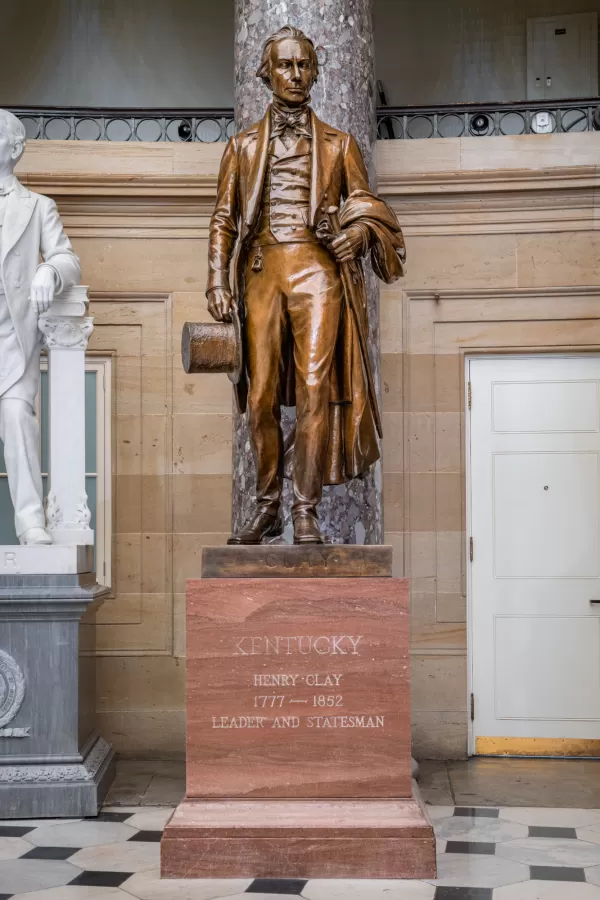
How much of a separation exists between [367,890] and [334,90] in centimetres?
405

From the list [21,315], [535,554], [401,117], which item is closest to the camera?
[21,315]

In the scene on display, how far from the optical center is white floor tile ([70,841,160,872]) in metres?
4.27

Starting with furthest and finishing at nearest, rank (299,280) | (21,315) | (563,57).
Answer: (563,57) < (21,315) < (299,280)

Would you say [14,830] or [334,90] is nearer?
[14,830]

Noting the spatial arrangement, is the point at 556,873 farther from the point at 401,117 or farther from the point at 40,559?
the point at 401,117

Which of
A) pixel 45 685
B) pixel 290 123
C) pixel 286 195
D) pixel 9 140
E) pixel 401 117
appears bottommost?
pixel 45 685

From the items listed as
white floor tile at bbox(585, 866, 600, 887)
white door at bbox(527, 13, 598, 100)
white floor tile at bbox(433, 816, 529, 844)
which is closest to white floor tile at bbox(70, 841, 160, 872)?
white floor tile at bbox(433, 816, 529, 844)

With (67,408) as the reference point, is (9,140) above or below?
above

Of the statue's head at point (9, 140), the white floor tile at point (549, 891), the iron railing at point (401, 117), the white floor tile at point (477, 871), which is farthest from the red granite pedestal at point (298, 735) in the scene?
the iron railing at point (401, 117)

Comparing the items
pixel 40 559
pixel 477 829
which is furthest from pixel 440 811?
pixel 40 559

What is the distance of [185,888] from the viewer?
385cm

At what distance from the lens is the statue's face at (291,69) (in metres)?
4.36

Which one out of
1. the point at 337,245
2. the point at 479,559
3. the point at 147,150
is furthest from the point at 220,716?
the point at 147,150

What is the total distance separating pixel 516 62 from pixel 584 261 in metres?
3.09
